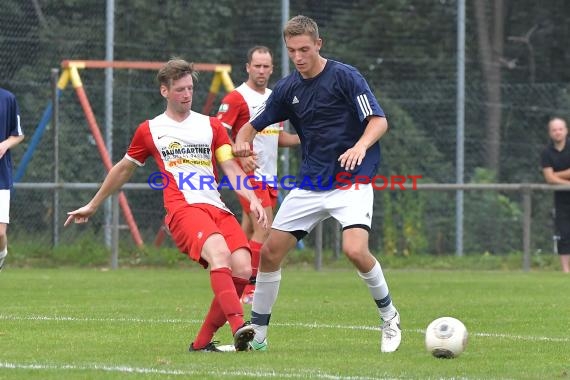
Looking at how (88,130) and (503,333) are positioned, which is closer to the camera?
(503,333)

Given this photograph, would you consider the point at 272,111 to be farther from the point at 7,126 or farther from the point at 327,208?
the point at 7,126

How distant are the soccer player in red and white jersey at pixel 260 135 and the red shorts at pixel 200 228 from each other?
3744 mm

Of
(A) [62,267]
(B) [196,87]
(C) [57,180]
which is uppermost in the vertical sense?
(B) [196,87]

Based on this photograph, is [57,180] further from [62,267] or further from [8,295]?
[8,295]

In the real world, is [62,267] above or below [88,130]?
below

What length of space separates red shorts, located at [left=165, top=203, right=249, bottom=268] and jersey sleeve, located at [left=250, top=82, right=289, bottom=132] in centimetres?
73

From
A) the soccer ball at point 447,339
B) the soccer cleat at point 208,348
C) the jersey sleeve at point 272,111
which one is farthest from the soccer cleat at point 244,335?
the jersey sleeve at point 272,111

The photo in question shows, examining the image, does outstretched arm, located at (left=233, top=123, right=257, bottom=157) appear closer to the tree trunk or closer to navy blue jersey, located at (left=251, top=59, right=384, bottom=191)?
navy blue jersey, located at (left=251, top=59, right=384, bottom=191)

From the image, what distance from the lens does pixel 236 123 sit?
1234cm

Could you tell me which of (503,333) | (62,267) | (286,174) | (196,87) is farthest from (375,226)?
(503,333)

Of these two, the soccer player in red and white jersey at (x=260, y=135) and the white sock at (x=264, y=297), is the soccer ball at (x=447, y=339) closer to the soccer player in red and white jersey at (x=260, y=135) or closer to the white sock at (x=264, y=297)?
the white sock at (x=264, y=297)

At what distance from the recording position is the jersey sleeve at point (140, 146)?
841 cm

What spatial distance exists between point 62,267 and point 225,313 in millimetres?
9968

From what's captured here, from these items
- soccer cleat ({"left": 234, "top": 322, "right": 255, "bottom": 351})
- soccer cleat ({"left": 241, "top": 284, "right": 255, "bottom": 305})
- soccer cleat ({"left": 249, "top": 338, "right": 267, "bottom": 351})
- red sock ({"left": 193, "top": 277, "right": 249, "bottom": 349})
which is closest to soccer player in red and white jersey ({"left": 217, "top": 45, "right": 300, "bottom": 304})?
soccer cleat ({"left": 241, "top": 284, "right": 255, "bottom": 305})
